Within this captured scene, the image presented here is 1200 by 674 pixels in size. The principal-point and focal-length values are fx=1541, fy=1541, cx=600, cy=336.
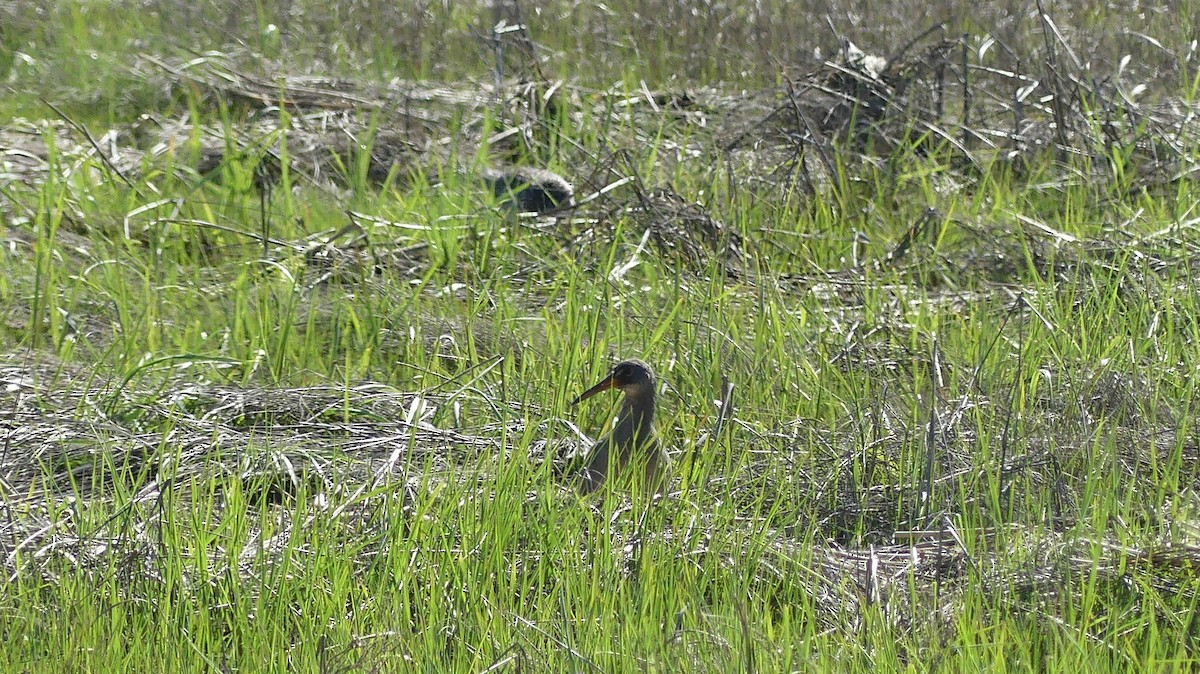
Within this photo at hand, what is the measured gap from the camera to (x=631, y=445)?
11.3ft

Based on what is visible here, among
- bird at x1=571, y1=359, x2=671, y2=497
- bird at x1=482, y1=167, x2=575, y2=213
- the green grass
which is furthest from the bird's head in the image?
bird at x1=482, y1=167, x2=575, y2=213

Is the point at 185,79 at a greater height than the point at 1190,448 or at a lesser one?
greater

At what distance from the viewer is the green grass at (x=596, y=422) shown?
2664mm

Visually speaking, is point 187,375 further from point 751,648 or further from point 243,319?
point 751,648

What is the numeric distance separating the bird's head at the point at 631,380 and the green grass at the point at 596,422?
14 cm

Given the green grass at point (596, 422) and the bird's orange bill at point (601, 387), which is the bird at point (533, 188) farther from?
the bird's orange bill at point (601, 387)

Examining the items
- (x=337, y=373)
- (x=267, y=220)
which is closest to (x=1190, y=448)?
(x=337, y=373)

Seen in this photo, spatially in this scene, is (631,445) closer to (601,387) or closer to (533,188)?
(601,387)

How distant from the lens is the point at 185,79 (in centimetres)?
673

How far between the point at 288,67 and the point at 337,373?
350 cm

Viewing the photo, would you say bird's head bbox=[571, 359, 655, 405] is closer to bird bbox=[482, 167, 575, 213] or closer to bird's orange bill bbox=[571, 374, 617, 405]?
bird's orange bill bbox=[571, 374, 617, 405]

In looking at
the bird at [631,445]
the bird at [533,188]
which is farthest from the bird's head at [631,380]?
the bird at [533,188]

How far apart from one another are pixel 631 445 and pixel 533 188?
7.23 feet

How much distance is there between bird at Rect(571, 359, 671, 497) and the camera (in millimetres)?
3234
